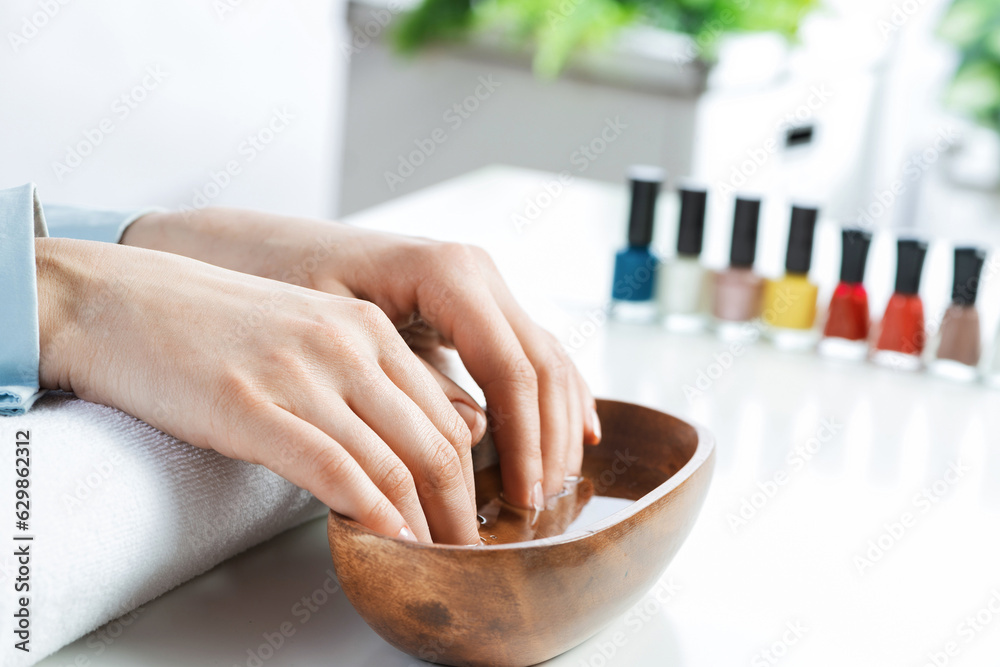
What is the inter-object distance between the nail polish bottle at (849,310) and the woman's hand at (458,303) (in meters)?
0.48

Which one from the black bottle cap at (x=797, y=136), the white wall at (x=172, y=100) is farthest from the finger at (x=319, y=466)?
the black bottle cap at (x=797, y=136)

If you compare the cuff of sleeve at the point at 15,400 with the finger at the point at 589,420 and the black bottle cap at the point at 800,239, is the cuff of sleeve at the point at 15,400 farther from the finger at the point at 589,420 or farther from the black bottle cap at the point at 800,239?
the black bottle cap at the point at 800,239

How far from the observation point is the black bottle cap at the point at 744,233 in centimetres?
88

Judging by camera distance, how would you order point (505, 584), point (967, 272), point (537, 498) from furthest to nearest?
point (967, 272) → point (537, 498) → point (505, 584)

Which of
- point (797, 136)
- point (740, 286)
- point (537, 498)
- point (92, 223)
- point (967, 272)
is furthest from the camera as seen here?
point (797, 136)

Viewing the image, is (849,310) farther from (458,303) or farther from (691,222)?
(458,303)

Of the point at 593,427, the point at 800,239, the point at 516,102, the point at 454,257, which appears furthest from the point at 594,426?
the point at 516,102

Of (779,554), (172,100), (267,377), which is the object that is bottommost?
(779,554)

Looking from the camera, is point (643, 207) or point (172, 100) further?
point (172, 100)

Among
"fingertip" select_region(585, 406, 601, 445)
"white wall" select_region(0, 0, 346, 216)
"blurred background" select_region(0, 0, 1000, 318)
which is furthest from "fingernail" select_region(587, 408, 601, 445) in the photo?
"white wall" select_region(0, 0, 346, 216)

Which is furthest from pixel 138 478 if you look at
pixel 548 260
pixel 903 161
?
pixel 903 161

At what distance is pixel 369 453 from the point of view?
0.33 m

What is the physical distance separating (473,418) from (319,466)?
0.42ft

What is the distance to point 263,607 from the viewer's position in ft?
1.22
